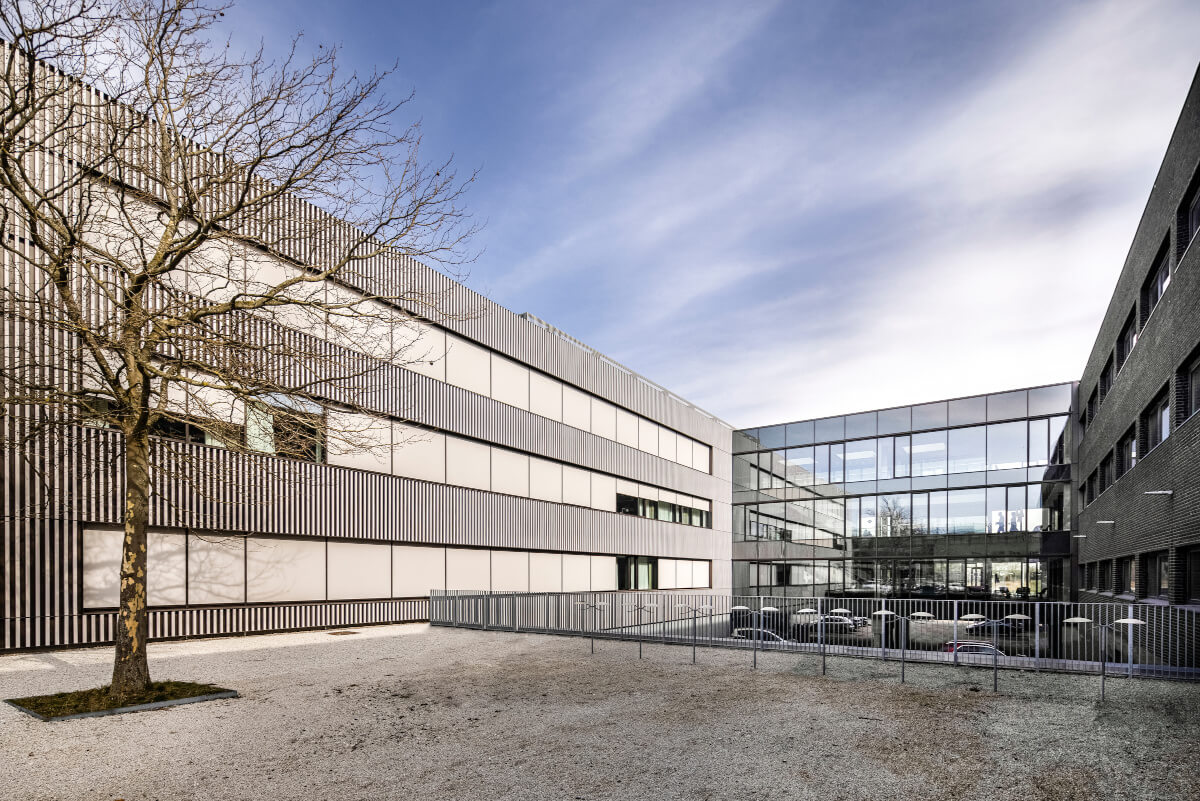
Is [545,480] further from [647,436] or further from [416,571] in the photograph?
[647,436]

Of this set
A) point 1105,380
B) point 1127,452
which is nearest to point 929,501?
point 1105,380

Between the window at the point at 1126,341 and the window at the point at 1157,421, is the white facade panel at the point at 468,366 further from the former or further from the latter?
the window at the point at 1126,341

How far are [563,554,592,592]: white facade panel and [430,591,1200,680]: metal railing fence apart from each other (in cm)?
1054

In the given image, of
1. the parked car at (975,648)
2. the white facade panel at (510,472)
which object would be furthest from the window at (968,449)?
the parked car at (975,648)

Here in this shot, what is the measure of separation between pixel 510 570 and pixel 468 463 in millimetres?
4612

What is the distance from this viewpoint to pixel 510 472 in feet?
93.7

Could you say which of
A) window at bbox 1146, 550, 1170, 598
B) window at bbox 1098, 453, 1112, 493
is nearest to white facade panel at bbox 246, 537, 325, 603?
window at bbox 1146, 550, 1170, 598

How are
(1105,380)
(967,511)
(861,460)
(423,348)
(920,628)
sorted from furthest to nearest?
(861,460) → (967,511) → (1105,380) → (423,348) → (920,628)

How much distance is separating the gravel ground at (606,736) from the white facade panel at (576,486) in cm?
1777

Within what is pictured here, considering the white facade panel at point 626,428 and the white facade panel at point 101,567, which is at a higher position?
the white facade panel at point 626,428

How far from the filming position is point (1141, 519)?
725 inches

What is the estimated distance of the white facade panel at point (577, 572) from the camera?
1233 inches

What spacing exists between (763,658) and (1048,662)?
501 cm

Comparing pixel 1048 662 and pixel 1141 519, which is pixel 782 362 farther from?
pixel 1048 662
